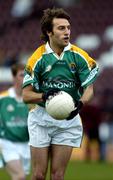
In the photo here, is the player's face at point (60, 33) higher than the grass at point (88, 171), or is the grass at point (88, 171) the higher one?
the player's face at point (60, 33)

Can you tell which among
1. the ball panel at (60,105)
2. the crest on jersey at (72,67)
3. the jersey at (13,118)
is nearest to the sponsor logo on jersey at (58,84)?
the crest on jersey at (72,67)

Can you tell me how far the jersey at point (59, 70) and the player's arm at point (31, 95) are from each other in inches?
2.0

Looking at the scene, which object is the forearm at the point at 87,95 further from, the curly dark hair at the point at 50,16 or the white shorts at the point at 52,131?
the curly dark hair at the point at 50,16

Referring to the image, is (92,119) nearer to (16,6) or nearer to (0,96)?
(16,6)

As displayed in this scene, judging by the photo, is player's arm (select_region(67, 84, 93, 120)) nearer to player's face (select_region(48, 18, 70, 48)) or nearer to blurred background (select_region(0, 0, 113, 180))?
→ player's face (select_region(48, 18, 70, 48))

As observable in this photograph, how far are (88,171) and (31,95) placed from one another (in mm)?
8396

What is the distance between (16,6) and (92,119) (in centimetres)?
666

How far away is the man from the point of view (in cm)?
1037

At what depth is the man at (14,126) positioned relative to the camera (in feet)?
34.0

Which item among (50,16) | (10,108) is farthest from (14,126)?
(50,16)

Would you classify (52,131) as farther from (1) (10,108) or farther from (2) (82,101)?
(1) (10,108)

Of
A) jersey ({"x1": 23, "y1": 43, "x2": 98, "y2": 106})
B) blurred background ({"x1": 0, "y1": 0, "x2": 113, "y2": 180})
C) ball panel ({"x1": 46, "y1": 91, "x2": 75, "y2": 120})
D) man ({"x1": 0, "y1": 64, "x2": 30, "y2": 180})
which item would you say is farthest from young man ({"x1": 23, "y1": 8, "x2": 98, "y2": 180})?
blurred background ({"x1": 0, "y1": 0, "x2": 113, "y2": 180})

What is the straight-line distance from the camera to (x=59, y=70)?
25.2 ft

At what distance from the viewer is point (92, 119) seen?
1903cm
